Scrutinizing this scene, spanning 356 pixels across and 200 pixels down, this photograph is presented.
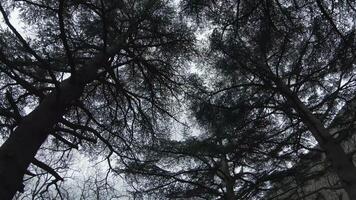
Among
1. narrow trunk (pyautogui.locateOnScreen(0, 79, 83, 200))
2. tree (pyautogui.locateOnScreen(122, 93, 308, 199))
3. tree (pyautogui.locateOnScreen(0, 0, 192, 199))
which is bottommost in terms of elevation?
narrow trunk (pyautogui.locateOnScreen(0, 79, 83, 200))

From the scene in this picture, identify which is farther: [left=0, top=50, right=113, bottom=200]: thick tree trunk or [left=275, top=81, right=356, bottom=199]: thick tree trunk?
[left=275, top=81, right=356, bottom=199]: thick tree trunk

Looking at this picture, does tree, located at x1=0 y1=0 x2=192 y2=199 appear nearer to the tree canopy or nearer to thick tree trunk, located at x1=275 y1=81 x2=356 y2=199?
the tree canopy

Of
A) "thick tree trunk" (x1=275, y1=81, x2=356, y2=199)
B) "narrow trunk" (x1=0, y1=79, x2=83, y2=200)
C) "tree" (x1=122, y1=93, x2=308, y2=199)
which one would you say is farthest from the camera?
"tree" (x1=122, y1=93, x2=308, y2=199)

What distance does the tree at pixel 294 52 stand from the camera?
471 centimetres

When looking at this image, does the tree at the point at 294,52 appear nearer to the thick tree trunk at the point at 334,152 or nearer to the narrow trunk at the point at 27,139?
the thick tree trunk at the point at 334,152

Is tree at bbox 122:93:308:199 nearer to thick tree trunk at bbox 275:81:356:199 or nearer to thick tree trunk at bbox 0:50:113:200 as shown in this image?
thick tree trunk at bbox 275:81:356:199

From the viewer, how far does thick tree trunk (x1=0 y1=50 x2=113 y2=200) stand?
116 inches

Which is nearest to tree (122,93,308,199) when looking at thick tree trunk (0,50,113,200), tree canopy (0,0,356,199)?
tree canopy (0,0,356,199)

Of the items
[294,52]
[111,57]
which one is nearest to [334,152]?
[294,52]

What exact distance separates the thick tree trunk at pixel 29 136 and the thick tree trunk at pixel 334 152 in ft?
10.1

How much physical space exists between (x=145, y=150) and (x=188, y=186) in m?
1.87

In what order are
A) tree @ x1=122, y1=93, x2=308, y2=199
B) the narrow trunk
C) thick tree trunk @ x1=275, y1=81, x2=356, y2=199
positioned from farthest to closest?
tree @ x1=122, y1=93, x2=308, y2=199
thick tree trunk @ x1=275, y1=81, x2=356, y2=199
the narrow trunk

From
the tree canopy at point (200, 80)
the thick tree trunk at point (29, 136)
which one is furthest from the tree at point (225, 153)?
the thick tree trunk at point (29, 136)

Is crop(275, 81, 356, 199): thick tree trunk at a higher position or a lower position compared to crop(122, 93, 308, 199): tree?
lower
